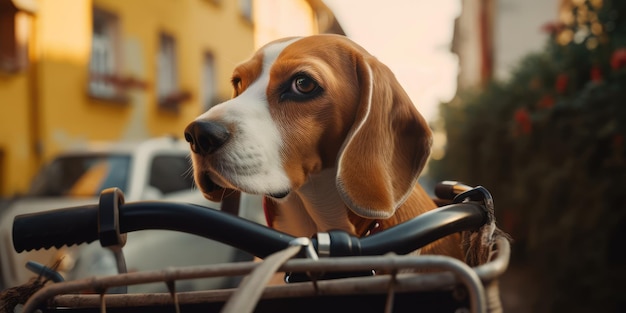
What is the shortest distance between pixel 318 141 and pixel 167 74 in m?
5.58

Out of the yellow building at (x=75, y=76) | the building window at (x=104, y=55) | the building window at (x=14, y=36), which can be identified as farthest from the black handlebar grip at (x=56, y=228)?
the building window at (x=104, y=55)

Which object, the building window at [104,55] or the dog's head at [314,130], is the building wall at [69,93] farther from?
the dog's head at [314,130]

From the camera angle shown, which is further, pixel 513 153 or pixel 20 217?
pixel 513 153

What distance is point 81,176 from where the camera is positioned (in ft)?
16.6

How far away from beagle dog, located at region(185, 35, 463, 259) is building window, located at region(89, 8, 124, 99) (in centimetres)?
816

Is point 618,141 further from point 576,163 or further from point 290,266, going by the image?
point 290,266

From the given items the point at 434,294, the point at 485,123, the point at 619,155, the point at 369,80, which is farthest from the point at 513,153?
the point at 434,294

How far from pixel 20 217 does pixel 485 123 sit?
6.73 meters

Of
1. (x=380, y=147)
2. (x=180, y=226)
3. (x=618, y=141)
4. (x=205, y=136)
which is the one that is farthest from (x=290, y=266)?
(x=618, y=141)

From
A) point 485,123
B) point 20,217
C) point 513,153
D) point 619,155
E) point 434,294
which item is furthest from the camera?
point 485,123

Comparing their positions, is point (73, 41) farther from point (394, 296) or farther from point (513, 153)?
point (394, 296)

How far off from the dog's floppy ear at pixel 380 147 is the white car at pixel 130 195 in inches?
119

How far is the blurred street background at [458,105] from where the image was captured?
3.74 m

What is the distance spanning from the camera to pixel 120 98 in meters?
9.32
